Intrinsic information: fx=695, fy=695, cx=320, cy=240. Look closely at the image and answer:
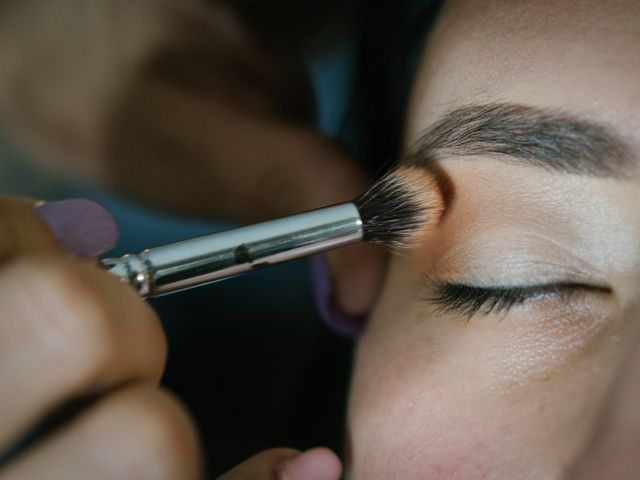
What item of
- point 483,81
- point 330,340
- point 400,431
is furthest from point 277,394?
point 483,81

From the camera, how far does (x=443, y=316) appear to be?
0.48 m

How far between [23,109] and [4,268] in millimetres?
656

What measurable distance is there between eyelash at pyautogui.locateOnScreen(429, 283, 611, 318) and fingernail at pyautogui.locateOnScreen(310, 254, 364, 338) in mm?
124

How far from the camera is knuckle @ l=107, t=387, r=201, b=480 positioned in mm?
305

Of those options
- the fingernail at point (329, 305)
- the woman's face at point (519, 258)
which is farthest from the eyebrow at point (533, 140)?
the fingernail at point (329, 305)

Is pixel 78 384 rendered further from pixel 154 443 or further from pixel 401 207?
pixel 401 207

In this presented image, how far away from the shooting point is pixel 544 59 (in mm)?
440

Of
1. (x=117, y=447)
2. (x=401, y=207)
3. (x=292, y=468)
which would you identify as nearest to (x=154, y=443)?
(x=117, y=447)

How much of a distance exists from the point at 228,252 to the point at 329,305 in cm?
22

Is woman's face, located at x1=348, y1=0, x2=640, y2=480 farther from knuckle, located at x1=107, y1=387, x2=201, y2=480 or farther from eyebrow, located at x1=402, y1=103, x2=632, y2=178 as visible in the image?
knuckle, located at x1=107, y1=387, x2=201, y2=480

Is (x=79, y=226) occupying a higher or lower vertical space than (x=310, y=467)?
higher

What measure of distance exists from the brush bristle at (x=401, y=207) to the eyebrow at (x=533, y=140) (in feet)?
0.08

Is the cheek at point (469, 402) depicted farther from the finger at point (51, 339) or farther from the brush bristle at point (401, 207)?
the finger at point (51, 339)

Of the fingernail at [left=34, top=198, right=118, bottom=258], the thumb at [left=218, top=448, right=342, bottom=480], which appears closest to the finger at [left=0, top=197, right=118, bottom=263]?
the fingernail at [left=34, top=198, right=118, bottom=258]
